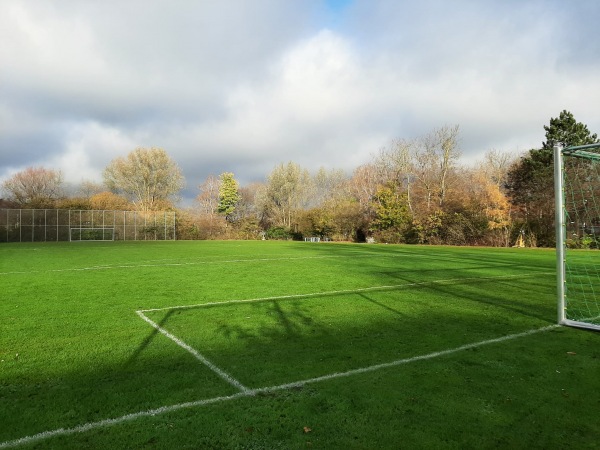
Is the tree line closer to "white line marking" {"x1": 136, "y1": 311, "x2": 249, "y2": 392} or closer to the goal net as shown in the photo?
the goal net

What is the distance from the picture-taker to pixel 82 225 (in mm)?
46812

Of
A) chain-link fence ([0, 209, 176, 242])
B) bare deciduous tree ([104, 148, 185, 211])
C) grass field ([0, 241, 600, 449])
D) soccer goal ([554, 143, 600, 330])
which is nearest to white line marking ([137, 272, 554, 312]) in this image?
grass field ([0, 241, 600, 449])

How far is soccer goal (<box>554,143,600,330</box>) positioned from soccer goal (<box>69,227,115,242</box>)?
45694 millimetres

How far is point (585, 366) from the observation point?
183 inches

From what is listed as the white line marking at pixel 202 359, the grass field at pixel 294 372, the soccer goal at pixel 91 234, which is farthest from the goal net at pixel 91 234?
the white line marking at pixel 202 359

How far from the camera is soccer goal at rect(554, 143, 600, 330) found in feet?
21.8

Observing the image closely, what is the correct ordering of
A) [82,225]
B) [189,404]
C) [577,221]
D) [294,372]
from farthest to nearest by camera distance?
1. [82,225]
2. [577,221]
3. [294,372]
4. [189,404]

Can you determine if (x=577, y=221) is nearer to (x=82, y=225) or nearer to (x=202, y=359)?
(x=202, y=359)

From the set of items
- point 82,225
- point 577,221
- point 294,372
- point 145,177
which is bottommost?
point 294,372

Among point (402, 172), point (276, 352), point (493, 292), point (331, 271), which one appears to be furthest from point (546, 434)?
point (402, 172)

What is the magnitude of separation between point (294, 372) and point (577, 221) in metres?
9.85

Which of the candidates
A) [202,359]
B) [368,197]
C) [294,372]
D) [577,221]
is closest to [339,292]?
[202,359]

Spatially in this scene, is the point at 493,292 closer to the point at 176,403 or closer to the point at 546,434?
the point at 546,434

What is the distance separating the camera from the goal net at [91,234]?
4634 centimetres
